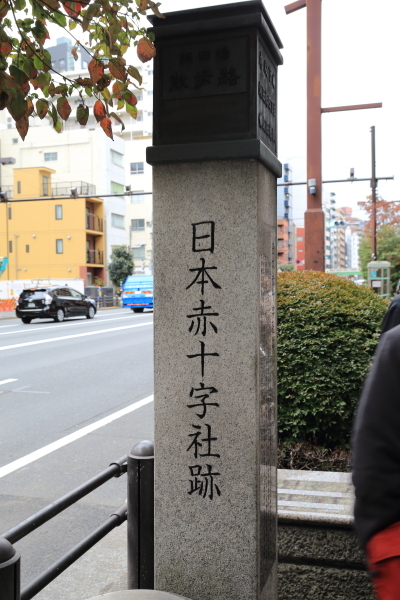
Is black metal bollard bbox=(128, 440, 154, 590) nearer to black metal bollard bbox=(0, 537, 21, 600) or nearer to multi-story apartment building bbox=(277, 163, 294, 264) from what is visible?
black metal bollard bbox=(0, 537, 21, 600)

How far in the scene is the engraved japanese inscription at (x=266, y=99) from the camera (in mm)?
2695

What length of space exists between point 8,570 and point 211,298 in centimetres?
136

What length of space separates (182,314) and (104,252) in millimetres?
53229

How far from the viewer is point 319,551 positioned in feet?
10.1

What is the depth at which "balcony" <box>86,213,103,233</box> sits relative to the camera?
170ft

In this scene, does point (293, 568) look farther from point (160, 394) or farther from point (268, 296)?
point (268, 296)

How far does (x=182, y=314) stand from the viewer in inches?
108

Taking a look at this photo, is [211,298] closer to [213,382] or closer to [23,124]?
[213,382]

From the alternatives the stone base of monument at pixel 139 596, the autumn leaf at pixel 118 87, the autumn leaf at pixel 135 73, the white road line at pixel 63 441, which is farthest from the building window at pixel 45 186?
the stone base of monument at pixel 139 596

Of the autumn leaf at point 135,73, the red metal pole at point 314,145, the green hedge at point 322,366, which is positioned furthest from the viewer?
the red metal pole at point 314,145

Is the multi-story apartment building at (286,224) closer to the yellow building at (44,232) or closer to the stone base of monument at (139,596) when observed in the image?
the yellow building at (44,232)

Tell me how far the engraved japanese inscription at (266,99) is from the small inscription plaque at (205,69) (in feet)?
0.34

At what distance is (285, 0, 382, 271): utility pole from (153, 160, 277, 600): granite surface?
7.61m

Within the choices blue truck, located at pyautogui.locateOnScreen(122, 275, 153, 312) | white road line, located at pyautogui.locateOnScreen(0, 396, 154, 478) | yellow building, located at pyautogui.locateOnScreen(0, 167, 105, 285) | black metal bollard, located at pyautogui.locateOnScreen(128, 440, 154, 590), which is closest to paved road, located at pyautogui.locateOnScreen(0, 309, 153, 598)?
white road line, located at pyautogui.locateOnScreen(0, 396, 154, 478)
